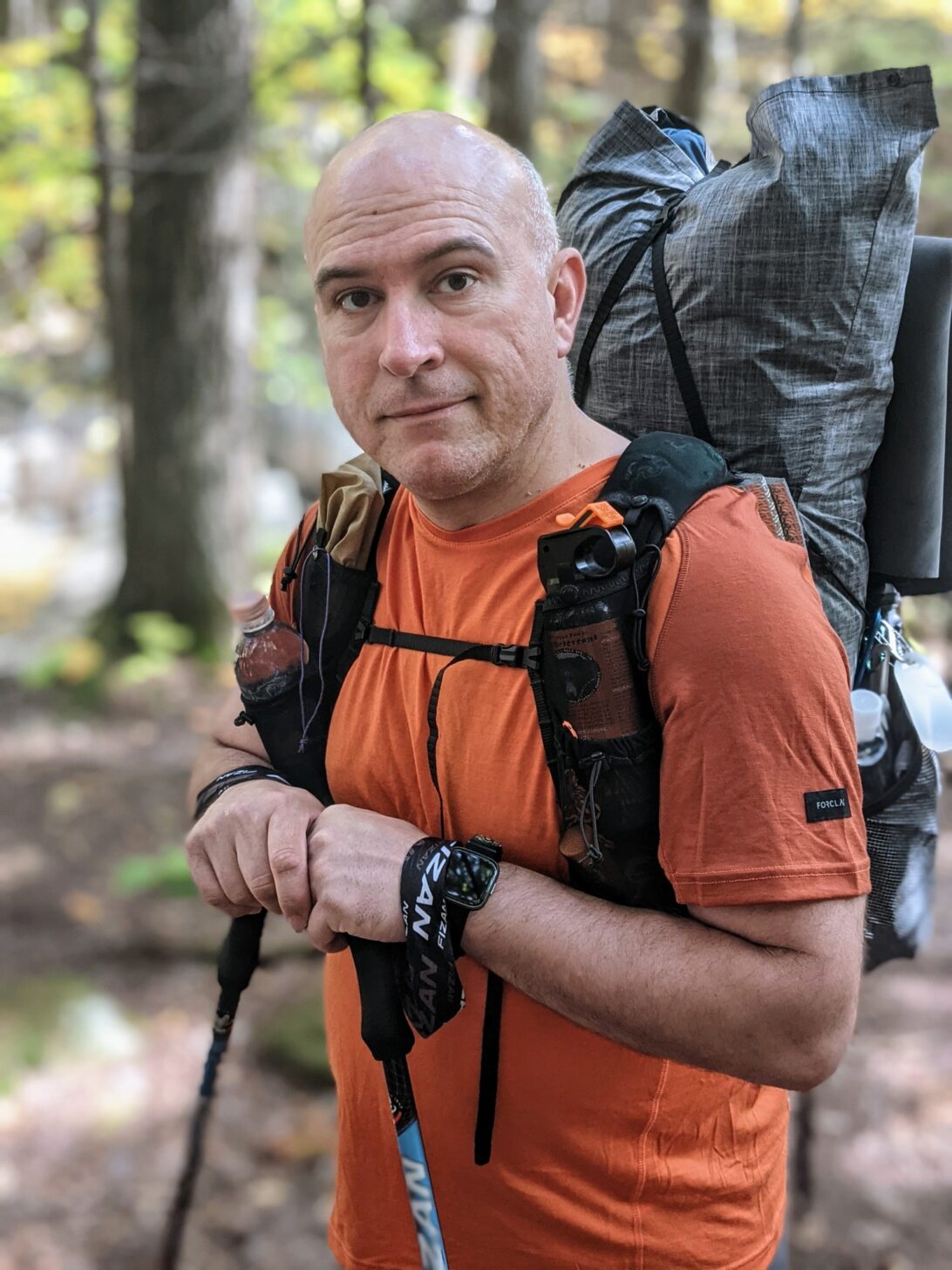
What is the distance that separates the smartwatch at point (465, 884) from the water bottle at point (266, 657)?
19.8 inches

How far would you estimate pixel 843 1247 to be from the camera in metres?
3.82

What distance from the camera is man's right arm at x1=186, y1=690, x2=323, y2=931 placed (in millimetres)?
1700

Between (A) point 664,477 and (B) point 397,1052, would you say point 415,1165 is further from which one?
(A) point 664,477

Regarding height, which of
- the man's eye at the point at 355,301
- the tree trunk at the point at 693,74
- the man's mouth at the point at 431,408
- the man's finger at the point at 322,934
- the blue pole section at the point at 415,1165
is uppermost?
the tree trunk at the point at 693,74

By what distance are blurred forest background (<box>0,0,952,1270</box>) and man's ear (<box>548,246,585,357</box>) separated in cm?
352

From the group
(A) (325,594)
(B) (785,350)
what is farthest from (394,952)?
(B) (785,350)

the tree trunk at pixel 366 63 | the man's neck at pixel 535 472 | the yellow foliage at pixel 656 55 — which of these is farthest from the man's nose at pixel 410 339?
the yellow foliage at pixel 656 55

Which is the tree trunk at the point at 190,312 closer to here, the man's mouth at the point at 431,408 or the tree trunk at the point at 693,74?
the tree trunk at the point at 693,74

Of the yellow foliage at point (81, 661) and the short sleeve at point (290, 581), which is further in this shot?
the yellow foliage at point (81, 661)

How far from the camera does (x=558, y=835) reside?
166 cm

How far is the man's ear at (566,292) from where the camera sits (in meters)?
1.83

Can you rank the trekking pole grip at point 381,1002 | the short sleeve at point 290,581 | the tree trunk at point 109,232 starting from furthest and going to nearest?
the tree trunk at point 109,232 < the short sleeve at point 290,581 < the trekking pole grip at point 381,1002

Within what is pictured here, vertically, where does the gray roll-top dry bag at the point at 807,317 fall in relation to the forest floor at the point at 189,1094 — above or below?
above

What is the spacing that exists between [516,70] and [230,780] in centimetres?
728
